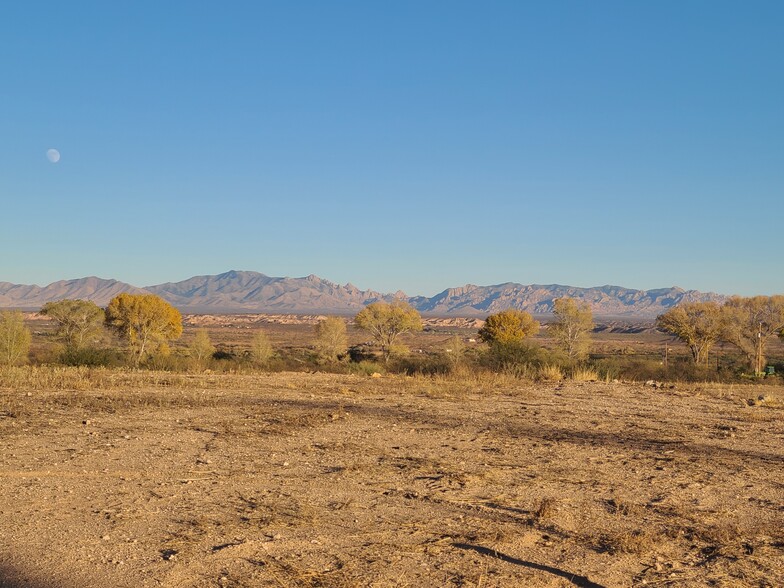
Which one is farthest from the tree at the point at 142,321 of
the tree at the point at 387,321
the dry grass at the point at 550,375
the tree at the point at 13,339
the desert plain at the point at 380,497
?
the desert plain at the point at 380,497

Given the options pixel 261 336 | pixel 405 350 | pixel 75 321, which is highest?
pixel 75 321

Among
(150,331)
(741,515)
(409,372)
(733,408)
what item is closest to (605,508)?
(741,515)

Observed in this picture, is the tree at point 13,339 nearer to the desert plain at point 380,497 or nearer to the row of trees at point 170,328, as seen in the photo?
the row of trees at point 170,328

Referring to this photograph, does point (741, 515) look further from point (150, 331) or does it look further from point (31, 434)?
point (150, 331)

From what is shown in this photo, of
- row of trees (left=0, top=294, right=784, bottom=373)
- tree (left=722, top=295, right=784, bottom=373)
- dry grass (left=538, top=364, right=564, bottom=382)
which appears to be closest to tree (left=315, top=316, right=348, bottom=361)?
row of trees (left=0, top=294, right=784, bottom=373)

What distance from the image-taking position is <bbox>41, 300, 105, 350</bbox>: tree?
1922 inches

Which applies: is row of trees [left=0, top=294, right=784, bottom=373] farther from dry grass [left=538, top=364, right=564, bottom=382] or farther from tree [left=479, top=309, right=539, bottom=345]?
dry grass [left=538, top=364, right=564, bottom=382]

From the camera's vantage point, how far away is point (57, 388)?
2005cm

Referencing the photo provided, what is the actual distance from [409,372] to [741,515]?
25.3 meters

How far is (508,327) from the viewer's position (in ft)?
185

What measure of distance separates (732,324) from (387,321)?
2562 cm

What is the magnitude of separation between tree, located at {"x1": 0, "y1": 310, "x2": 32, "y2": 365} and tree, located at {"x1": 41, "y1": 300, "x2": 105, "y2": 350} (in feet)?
39.0

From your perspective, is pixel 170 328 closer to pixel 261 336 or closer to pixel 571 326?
pixel 261 336

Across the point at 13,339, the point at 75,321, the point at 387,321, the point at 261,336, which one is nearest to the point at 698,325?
the point at 387,321
